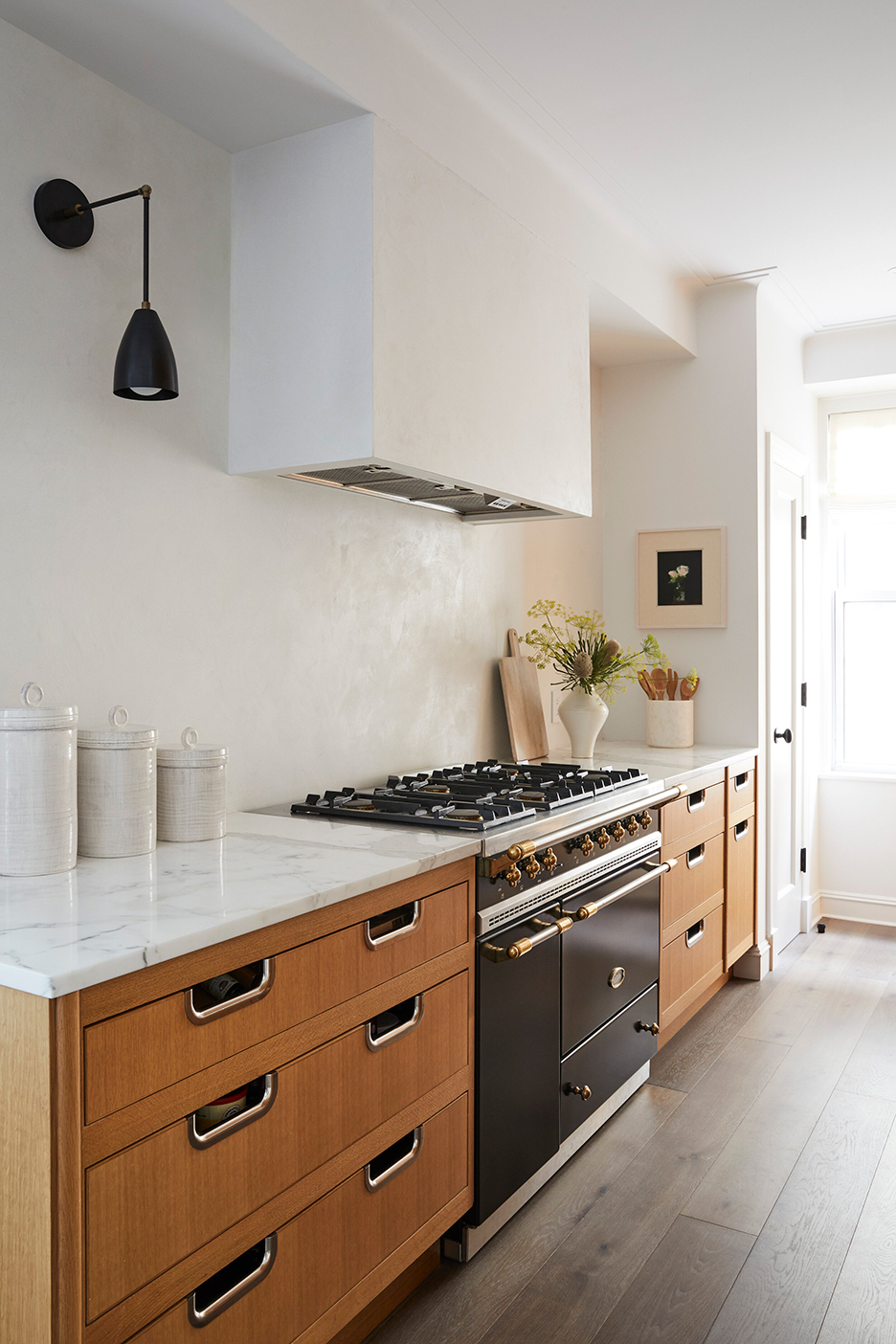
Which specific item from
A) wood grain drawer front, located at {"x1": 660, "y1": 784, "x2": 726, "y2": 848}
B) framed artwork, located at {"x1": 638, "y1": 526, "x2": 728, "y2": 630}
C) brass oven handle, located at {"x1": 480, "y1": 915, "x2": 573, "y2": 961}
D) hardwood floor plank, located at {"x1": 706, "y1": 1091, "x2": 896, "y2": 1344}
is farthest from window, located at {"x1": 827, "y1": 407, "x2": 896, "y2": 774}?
brass oven handle, located at {"x1": 480, "y1": 915, "x2": 573, "y2": 961}

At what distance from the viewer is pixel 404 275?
7.15 ft

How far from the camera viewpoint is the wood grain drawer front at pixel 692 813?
3027 mm

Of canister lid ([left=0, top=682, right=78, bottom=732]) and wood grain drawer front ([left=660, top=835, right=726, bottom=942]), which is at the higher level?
canister lid ([left=0, top=682, right=78, bottom=732])

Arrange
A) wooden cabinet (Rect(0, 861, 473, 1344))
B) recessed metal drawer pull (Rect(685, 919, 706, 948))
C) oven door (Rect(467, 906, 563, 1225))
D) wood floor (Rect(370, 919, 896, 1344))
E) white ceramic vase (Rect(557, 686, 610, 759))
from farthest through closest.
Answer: white ceramic vase (Rect(557, 686, 610, 759))
recessed metal drawer pull (Rect(685, 919, 706, 948))
oven door (Rect(467, 906, 563, 1225))
wood floor (Rect(370, 919, 896, 1344))
wooden cabinet (Rect(0, 861, 473, 1344))

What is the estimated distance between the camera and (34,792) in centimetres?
160

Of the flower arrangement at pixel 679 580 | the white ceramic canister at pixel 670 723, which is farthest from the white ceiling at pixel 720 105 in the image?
the white ceramic canister at pixel 670 723

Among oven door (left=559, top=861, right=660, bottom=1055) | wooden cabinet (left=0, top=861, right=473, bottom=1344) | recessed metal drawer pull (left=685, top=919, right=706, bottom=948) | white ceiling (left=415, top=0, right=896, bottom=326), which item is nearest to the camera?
wooden cabinet (left=0, top=861, right=473, bottom=1344)

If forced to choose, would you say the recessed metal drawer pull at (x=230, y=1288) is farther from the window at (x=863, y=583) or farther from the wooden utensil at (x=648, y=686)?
the window at (x=863, y=583)

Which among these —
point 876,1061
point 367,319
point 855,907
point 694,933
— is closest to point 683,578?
point 694,933

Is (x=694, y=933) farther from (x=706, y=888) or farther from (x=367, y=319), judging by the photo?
(x=367, y=319)

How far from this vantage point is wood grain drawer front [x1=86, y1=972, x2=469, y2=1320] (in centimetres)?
122

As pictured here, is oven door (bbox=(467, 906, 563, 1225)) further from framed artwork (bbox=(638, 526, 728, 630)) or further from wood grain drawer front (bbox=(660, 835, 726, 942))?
framed artwork (bbox=(638, 526, 728, 630))

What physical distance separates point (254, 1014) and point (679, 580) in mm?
3054

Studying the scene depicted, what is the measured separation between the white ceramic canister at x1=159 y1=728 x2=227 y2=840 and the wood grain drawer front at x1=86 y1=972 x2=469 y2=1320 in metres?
0.53
